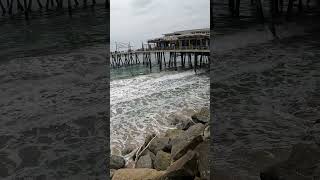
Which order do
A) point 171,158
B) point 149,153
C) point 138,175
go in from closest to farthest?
point 138,175, point 171,158, point 149,153

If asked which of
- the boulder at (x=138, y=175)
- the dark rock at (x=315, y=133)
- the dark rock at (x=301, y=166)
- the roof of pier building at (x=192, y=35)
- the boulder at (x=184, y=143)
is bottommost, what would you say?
the boulder at (x=138, y=175)

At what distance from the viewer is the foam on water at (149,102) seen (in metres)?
9.37

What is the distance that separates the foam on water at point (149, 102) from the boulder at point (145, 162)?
5.13 ft

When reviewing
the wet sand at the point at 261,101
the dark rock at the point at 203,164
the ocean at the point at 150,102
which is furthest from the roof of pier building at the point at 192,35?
the wet sand at the point at 261,101

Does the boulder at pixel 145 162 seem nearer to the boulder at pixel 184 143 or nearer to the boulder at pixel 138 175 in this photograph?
the boulder at pixel 184 143

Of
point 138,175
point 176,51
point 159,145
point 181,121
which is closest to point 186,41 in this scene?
point 176,51

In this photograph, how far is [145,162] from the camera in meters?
6.53

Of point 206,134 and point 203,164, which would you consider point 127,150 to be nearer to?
point 206,134

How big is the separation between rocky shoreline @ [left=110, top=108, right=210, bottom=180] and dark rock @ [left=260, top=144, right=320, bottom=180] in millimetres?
1790

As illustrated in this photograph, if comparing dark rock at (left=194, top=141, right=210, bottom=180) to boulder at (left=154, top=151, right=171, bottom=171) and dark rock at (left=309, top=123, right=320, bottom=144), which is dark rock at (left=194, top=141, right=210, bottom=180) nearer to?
boulder at (left=154, top=151, right=171, bottom=171)

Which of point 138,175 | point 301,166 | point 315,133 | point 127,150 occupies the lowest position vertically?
point 127,150

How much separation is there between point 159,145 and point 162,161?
0.77 meters

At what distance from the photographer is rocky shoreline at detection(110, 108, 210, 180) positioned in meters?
4.87

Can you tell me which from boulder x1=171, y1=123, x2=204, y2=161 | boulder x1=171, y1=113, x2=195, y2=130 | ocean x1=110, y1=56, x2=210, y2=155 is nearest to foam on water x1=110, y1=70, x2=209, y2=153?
ocean x1=110, y1=56, x2=210, y2=155
